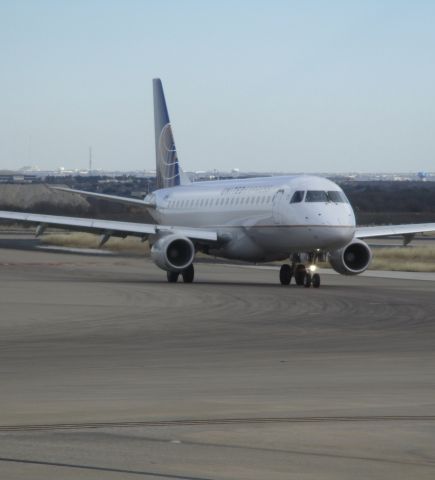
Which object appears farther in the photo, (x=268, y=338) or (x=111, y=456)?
(x=268, y=338)

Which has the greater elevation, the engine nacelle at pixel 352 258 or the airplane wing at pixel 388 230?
the airplane wing at pixel 388 230

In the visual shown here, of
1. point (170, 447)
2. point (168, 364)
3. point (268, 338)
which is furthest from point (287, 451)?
point (268, 338)

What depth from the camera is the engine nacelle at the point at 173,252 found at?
124 feet

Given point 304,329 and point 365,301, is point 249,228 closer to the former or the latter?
point 365,301

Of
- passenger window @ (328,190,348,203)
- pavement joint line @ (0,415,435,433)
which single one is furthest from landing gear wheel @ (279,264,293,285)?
pavement joint line @ (0,415,435,433)

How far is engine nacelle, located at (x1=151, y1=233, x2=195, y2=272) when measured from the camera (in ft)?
124

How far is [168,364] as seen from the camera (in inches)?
688

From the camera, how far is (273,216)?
3791 centimetres

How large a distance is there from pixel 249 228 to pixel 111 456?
1159 inches

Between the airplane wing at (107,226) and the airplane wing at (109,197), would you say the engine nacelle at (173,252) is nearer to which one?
the airplane wing at (107,226)

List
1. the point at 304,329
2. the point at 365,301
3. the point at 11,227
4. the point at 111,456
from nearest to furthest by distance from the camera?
the point at 111,456
the point at 304,329
the point at 365,301
the point at 11,227

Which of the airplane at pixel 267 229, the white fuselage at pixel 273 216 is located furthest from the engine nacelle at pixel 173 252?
the white fuselage at pixel 273 216

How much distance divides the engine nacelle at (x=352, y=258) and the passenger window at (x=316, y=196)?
201cm

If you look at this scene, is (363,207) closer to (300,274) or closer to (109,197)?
Result: (109,197)
